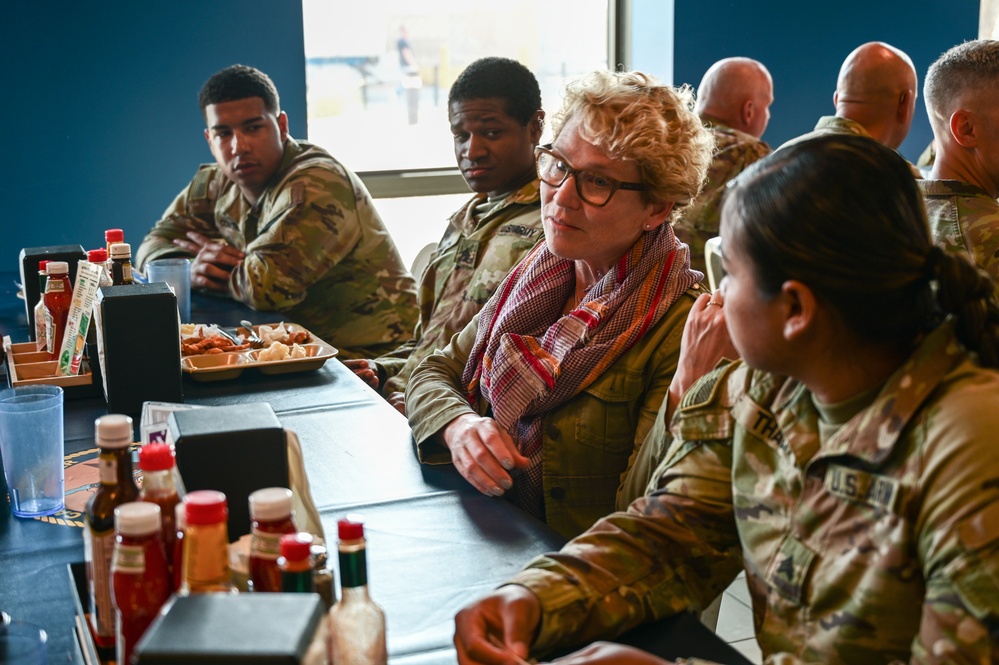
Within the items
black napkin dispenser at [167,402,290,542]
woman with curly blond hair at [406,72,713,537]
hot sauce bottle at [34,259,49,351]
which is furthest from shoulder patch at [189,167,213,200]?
black napkin dispenser at [167,402,290,542]

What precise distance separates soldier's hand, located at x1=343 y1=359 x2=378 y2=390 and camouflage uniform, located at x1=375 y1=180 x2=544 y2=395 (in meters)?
0.03

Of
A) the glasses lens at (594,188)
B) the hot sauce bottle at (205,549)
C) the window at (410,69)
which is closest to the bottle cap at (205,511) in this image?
the hot sauce bottle at (205,549)

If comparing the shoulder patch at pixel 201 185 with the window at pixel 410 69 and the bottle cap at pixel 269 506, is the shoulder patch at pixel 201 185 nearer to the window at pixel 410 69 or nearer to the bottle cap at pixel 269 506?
the window at pixel 410 69

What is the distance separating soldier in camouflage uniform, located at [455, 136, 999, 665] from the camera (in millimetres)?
955

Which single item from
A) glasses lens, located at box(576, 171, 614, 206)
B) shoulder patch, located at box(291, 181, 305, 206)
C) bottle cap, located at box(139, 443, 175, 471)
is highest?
glasses lens, located at box(576, 171, 614, 206)

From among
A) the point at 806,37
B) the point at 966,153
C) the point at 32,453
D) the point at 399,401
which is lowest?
the point at 399,401

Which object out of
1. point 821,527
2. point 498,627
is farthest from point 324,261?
point 821,527

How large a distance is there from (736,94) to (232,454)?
379cm

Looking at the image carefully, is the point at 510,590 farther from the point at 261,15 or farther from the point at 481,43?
the point at 481,43

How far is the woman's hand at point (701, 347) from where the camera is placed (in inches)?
63.3

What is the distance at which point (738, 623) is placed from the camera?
8.89 feet

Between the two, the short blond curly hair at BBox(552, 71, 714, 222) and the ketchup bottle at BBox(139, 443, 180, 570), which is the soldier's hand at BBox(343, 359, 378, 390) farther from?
the ketchup bottle at BBox(139, 443, 180, 570)

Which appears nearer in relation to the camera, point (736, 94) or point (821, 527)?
point (821, 527)

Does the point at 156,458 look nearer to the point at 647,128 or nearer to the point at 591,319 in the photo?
the point at 591,319
